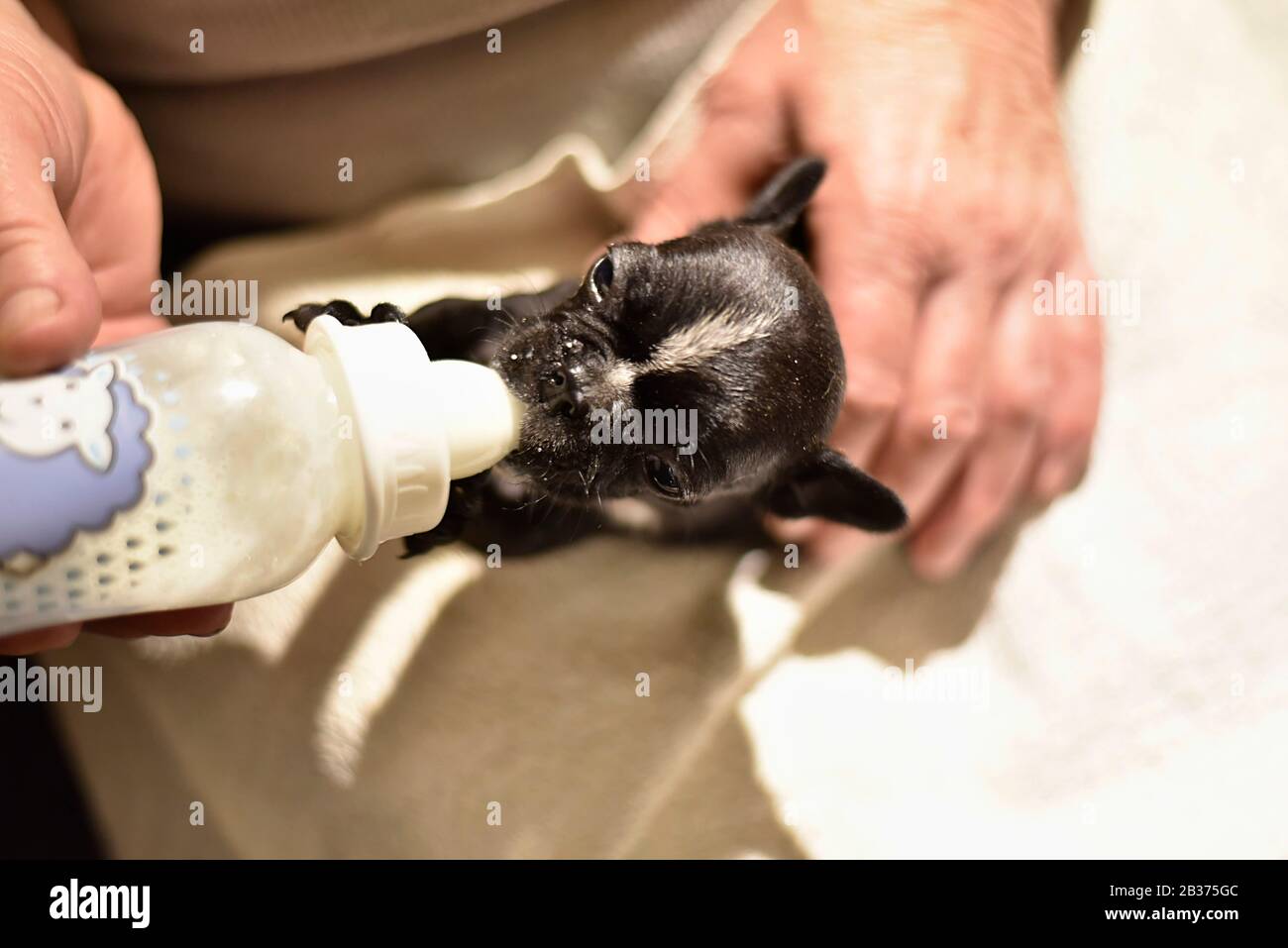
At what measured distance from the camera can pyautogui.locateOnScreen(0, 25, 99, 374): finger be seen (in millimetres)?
760

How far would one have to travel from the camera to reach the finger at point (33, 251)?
0.76 m

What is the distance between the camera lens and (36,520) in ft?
2.33

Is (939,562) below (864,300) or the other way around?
below

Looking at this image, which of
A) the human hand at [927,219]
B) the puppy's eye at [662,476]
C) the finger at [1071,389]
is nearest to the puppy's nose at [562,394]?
the puppy's eye at [662,476]

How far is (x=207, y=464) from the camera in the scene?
76 cm

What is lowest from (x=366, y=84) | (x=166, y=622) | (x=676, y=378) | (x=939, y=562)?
(x=939, y=562)

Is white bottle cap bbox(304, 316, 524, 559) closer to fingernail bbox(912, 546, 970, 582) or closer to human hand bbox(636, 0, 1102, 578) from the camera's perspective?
human hand bbox(636, 0, 1102, 578)

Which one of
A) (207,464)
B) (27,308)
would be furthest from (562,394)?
(27,308)

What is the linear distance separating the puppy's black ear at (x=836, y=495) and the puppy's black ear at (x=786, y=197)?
0.31 meters

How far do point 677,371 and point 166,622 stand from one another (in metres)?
0.57

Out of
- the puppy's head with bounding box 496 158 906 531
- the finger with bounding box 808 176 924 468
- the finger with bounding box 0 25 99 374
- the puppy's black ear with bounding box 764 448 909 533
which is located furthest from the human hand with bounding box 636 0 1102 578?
the finger with bounding box 0 25 99 374

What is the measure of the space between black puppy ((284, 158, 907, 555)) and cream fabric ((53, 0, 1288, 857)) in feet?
1.03

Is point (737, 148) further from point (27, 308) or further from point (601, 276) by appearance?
point (27, 308)

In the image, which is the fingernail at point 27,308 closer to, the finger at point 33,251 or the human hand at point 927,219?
the finger at point 33,251
